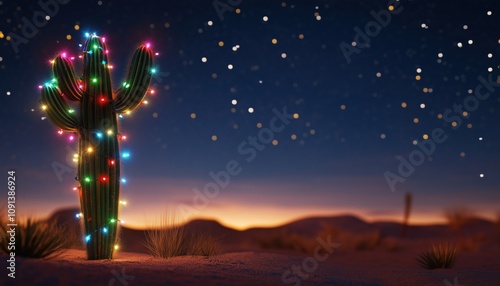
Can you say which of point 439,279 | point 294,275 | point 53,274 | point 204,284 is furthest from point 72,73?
point 439,279

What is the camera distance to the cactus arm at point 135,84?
Result: 9594 millimetres

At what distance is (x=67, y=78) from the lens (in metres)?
9.22

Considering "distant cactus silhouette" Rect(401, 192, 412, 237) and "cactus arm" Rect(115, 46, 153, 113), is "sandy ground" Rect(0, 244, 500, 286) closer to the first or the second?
"cactus arm" Rect(115, 46, 153, 113)

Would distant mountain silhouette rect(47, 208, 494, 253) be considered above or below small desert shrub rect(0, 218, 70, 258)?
above

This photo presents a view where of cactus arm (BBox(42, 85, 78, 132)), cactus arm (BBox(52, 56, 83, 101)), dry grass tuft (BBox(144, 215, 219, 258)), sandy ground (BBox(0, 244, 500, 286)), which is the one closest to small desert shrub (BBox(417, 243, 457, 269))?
sandy ground (BBox(0, 244, 500, 286))

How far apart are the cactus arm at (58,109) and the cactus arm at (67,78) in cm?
15

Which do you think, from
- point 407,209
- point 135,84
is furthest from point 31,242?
point 407,209

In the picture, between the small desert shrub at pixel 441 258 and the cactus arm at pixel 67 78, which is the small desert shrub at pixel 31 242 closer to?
the cactus arm at pixel 67 78

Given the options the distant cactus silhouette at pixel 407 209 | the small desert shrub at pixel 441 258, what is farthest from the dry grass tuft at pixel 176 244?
the distant cactus silhouette at pixel 407 209

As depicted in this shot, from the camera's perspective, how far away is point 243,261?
934 centimetres

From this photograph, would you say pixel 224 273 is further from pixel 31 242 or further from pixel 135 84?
pixel 135 84

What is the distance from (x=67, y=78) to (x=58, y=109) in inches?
22.8

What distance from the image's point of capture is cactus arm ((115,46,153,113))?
378 inches

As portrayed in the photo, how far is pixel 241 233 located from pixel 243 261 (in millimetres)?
18239
